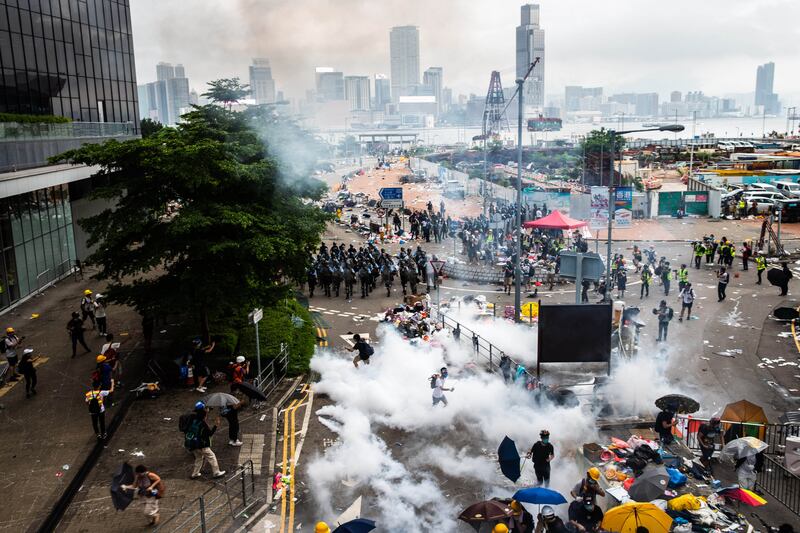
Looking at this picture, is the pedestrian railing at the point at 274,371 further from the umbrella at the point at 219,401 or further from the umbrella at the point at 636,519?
the umbrella at the point at 636,519

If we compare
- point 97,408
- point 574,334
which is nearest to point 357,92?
point 574,334

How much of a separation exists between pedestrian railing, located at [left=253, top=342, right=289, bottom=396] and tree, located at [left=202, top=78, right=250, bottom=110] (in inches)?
258

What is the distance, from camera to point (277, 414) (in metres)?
13.8

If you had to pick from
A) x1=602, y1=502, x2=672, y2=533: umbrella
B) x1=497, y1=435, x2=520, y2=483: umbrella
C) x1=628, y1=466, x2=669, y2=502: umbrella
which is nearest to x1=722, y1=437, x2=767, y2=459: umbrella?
x1=628, y1=466, x2=669, y2=502: umbrella

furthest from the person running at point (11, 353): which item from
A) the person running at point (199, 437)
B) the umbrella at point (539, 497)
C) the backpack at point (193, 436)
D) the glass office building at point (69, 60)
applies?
the glass office building at point (69, 60)

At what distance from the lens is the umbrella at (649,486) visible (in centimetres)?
927

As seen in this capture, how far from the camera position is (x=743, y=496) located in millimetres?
9234

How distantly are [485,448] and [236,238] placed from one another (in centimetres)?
719

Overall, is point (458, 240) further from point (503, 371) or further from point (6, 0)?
point (6, 0)

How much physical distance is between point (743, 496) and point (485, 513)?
3.77 m

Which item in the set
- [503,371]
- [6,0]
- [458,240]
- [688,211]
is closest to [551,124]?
[688,211]

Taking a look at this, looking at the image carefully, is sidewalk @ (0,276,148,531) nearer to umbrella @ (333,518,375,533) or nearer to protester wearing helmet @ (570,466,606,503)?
umbrella @ (333,518,375,533)

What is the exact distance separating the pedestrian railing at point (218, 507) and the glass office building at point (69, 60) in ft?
86.9

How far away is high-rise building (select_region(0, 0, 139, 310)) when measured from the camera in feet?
75.0
